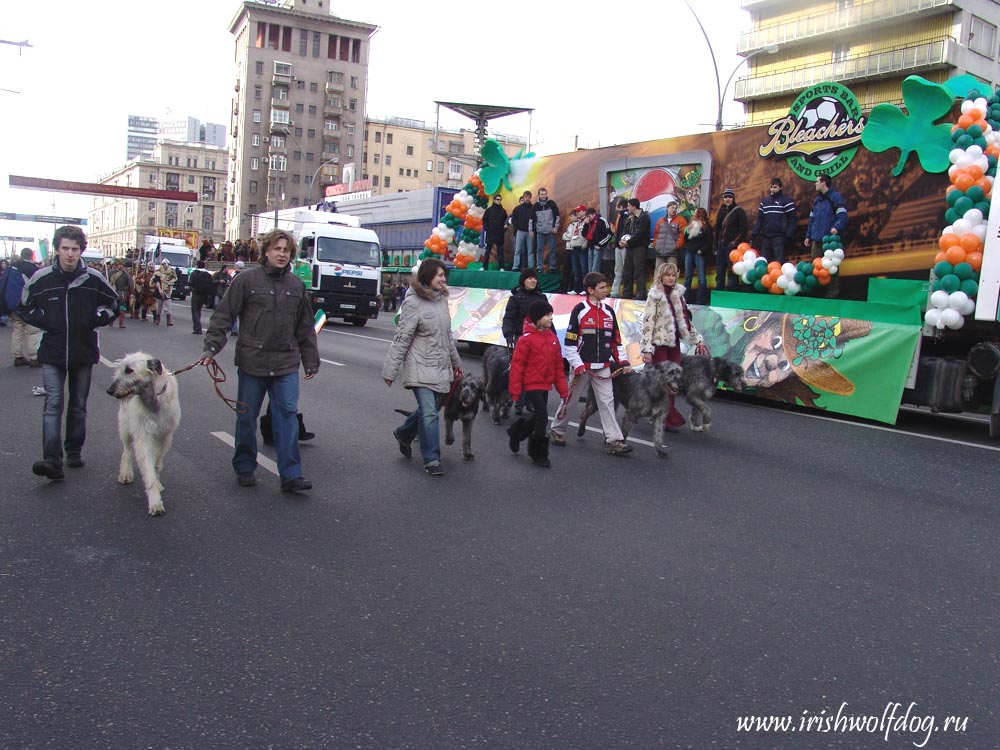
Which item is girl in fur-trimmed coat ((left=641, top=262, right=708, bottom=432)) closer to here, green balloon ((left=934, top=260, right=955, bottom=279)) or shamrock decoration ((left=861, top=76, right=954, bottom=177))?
green balloon ((left=934, top=260, right=955, bottom=279))

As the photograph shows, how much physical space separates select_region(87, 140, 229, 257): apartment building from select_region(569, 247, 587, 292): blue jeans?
12437 centimetres

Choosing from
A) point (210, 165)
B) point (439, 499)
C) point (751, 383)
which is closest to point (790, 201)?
point (751, 383)

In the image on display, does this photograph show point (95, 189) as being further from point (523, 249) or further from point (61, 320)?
point (61, 320)

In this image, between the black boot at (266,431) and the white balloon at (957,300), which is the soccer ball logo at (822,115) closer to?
the white balloon at (957,300)

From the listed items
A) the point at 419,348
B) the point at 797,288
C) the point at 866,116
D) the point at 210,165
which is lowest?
the point at 419,348

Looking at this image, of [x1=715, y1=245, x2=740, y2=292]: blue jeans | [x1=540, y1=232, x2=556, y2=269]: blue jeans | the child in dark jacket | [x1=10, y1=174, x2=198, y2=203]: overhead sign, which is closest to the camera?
the child in dark jacket

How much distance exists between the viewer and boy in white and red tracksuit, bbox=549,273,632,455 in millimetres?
8500

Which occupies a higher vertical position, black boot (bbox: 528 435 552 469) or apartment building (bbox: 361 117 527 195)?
apartment building (bbox: 361 117 527 195)

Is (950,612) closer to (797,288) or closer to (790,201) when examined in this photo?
(797,288)

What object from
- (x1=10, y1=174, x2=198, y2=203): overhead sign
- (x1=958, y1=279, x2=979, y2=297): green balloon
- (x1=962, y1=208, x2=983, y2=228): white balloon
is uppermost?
(x1=10, y1=174, x2=198, y2=203): overhead sign

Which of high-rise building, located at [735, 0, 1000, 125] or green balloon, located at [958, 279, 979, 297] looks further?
high-rise building, located at [735, 0, 1000, 125]

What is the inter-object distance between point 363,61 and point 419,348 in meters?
118

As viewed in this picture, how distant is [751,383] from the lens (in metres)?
13.1

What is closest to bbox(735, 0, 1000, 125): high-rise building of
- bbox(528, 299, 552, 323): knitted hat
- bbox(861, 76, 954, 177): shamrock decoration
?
bbox(861, 76, 954, 177): shamrock decoration
